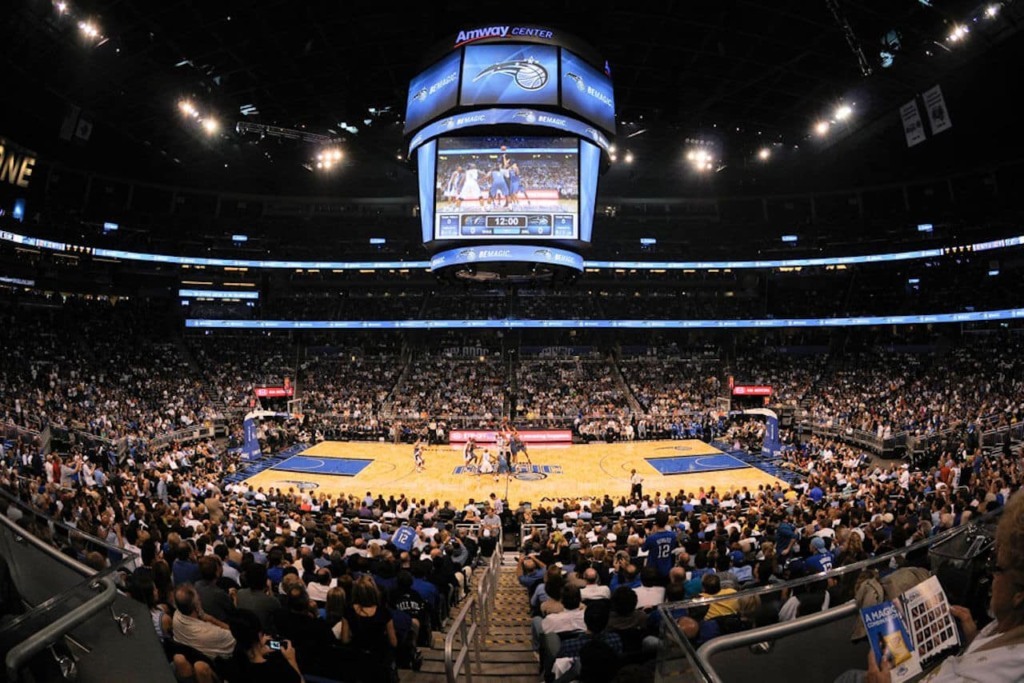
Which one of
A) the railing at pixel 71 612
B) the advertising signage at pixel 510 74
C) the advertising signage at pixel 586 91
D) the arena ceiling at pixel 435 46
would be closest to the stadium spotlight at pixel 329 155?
the arena ceiling at pixel 435 46

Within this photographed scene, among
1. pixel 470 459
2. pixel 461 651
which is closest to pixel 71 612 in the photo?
pixel 461 651

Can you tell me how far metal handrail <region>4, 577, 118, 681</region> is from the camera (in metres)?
1.93

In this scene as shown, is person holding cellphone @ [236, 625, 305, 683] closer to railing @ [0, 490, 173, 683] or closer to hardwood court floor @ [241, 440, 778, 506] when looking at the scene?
railing @ [0, 490, 173, 683]

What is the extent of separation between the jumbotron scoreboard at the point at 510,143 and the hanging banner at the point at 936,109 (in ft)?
49.6

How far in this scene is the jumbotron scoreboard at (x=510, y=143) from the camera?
721 inches

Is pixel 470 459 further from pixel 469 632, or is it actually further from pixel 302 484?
pixel 469 632

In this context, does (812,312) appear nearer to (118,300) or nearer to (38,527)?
(38,527)

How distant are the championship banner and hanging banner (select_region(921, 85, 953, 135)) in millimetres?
23196

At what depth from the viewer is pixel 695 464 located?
26.0 meters

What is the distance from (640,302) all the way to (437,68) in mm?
31036

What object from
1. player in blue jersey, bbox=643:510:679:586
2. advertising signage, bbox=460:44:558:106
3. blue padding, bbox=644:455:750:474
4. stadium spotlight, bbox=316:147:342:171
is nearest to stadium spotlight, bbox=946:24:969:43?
advertising signage, bbox=460:44:558:106

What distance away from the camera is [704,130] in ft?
99.1

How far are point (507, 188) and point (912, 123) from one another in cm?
2058

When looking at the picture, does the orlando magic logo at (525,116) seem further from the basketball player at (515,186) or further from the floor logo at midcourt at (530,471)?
the floor logo at midcourt at (530,471)
